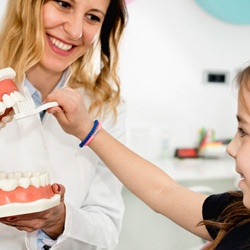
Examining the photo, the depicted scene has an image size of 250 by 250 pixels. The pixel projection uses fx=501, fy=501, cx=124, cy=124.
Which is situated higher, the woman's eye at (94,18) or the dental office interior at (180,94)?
the woman's eye at (94,18)

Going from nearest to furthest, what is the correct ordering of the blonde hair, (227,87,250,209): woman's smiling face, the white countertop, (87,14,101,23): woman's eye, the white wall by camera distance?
(227,87,250,209): woman's smiling face → the blonde hair → (87,14,101,23): woman's eye → the white countertop → the white wall

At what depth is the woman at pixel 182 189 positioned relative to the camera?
42.6 inches

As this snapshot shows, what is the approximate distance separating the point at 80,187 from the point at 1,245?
283 mm

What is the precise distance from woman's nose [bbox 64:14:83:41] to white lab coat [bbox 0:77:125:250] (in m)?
0.24

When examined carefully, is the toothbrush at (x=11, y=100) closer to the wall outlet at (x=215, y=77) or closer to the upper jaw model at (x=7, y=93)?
the upper jaw model at (x=7, y=93)

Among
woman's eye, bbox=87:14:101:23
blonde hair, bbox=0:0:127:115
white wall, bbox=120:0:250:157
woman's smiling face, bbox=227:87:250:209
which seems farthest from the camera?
white wall, bbox=120:0:250:157

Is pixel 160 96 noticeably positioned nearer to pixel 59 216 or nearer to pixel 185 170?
pixel 185 170

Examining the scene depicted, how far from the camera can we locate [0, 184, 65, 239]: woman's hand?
1.19 m

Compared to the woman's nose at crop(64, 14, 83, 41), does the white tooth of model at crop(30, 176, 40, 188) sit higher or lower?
lower

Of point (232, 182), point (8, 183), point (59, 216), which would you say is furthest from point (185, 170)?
point (8, 183)

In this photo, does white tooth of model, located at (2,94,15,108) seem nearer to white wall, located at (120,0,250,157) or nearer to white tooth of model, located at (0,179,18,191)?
white tooth of model, located at (0,179,18,191)

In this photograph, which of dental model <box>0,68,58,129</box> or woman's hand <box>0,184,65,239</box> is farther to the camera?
woman's hand <box>0,184,65,239</box>

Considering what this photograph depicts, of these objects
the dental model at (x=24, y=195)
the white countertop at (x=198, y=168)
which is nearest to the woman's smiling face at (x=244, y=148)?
the dental model at (x=24, y=195)

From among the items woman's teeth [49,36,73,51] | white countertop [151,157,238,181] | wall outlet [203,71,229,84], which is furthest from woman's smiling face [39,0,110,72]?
wall outlet [203,71,229,84]
